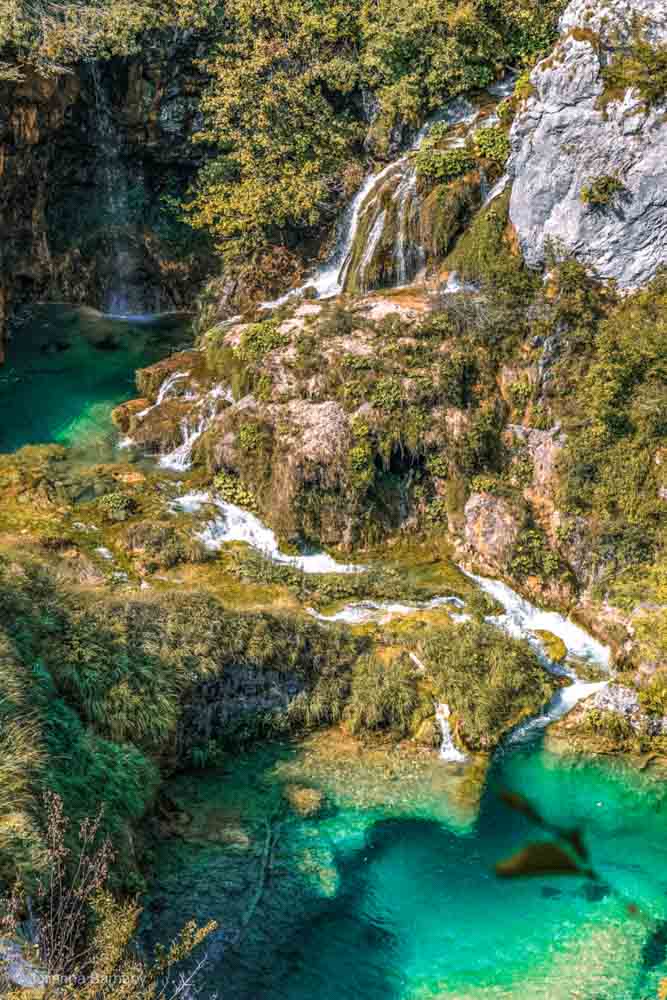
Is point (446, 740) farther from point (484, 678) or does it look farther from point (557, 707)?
point (557, 707)

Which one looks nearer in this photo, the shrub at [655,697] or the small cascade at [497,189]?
the shrub at [655,697]

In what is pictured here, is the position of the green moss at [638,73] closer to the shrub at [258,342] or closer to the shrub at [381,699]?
the shrub at [258,342]

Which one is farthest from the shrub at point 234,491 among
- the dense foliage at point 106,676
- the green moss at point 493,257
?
the green moss at point 493,257

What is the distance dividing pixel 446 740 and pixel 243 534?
272 inches

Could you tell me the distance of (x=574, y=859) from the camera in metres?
11.7

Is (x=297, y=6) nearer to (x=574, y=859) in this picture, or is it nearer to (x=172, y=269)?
(x=172, y=269)

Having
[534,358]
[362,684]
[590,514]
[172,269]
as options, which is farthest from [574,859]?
[172,269]

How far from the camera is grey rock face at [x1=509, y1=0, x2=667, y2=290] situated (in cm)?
1853

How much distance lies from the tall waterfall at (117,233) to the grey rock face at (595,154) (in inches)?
552

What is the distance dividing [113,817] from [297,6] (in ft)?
86.7

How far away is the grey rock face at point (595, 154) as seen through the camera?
18.5 m

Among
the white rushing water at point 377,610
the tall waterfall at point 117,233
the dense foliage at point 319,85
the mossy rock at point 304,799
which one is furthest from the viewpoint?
the tall waterfall at point 117,233

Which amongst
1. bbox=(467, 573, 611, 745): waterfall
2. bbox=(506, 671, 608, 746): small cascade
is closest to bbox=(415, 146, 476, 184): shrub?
bbox=(467, 573, 611, 745): waterfall

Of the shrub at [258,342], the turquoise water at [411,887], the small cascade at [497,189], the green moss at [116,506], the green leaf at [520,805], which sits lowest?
the turquoise water at [411,887]
